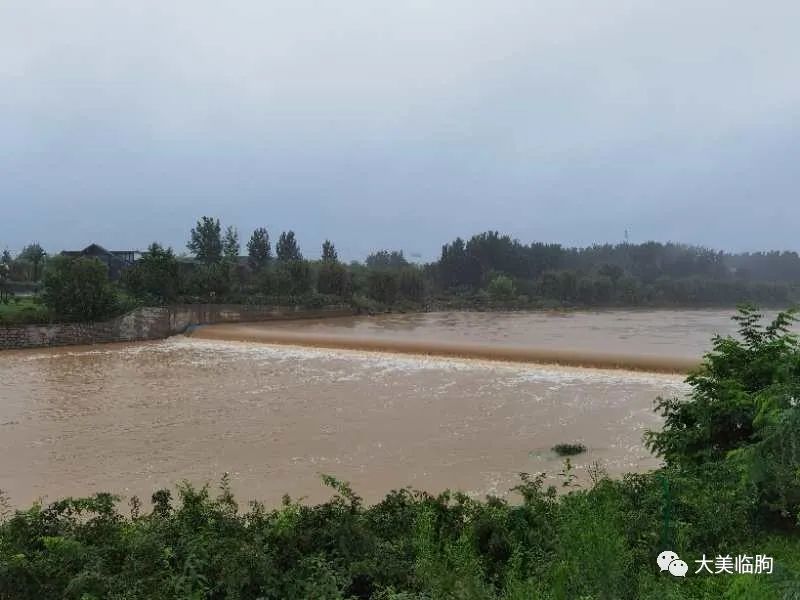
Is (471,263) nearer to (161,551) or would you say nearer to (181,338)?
(181,338)

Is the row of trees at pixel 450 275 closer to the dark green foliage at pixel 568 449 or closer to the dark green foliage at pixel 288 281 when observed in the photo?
the dark green foliage at pixel 288 281

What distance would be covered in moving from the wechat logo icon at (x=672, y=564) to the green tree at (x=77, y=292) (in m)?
24.5

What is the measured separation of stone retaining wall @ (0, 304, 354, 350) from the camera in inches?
862

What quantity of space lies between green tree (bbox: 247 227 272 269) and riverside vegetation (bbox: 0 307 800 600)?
4011cm

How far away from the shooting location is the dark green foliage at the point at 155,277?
28511 mm

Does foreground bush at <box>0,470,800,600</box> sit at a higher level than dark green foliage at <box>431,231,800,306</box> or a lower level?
lower

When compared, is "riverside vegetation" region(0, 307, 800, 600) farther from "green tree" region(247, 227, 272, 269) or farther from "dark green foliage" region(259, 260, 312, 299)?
"green tree" region(247, 227, 272, 269)

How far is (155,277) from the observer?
28672 millimetres

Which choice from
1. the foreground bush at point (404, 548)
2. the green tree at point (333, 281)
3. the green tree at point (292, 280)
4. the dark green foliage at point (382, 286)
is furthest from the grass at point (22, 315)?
the foreground bush at point (404, 548)

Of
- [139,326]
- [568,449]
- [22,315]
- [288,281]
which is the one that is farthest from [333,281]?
[568,449]

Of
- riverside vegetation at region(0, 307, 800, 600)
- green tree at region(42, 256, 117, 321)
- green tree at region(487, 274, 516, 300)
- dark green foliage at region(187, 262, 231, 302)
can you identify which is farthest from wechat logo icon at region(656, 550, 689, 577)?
green tree at region(487, 274, 516, 300)

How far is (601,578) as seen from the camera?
10.1ft

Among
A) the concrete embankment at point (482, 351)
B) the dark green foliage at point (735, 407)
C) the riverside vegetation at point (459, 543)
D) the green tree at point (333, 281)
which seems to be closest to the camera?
the riverside vegetation at point (459, 543)

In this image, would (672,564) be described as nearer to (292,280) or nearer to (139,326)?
(139,326)
